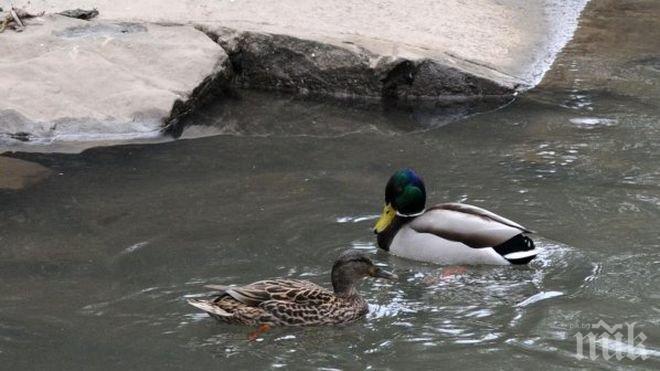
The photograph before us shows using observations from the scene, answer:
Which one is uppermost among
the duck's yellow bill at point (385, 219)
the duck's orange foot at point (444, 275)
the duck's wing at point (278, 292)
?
the duck's yellow bill at point (385, 219)

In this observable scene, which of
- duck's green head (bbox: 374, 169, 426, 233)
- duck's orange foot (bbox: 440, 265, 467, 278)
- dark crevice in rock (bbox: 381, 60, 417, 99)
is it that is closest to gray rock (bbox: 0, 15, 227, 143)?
dark crevice in rock (bbox: 381, 60, 417, 99)

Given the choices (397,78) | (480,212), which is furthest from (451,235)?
(397,78)

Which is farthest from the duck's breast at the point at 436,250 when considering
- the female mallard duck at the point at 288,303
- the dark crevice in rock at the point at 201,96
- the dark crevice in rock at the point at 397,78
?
the dark crevice in rock at the point at 397,78

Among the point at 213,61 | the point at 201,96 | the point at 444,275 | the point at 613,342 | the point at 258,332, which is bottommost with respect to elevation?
the point at 258,332

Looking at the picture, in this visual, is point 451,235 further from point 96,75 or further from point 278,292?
point 96,75

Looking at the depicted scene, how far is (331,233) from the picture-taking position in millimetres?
7707

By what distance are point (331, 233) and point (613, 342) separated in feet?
7.45

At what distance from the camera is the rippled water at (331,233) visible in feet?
19.9

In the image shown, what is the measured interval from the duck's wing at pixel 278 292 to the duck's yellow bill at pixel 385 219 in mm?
1181

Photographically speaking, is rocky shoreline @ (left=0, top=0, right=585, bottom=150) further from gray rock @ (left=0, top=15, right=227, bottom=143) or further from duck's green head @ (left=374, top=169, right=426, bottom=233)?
duck's green head @ (left=374, top=169, right=426, bottom=233)

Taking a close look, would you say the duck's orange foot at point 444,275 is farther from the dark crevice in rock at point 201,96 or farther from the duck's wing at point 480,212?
the dark crevice in rock at point 201,96

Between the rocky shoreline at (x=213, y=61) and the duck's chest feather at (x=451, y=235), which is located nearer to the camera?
the duck's chest feather at (x=451, y=235)

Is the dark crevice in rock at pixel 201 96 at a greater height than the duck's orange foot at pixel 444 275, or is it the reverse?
the dark crevice in rock at pixel 201 96

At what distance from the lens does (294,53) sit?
10766 mm
